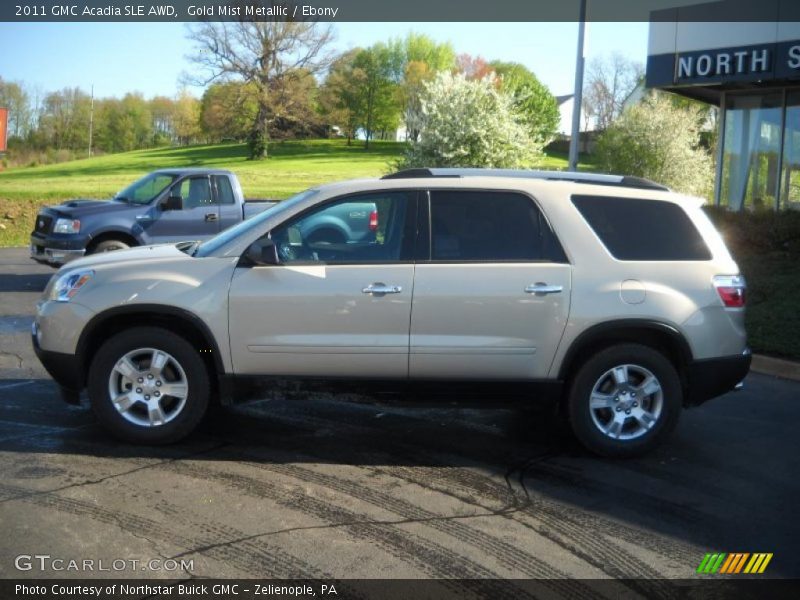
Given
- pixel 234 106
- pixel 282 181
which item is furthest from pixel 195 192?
pixel 234 106

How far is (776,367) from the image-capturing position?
930 centimetres

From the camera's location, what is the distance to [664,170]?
32.0 m

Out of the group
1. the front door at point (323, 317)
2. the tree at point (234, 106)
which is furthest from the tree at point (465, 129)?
the tree at point (234, 106)

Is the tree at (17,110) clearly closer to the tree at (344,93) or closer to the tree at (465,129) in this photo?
the tree at (344,93)

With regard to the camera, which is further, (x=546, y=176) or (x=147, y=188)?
(x=147, y=188)

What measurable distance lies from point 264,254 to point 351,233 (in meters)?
0.65

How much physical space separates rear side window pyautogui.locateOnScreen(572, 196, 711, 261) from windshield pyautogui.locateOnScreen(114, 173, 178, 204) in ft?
30.6

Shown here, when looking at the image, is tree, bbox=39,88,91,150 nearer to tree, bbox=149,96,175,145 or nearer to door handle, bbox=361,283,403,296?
tree, bbox=149,96,175,145

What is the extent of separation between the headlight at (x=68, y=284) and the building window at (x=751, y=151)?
52.5 feet

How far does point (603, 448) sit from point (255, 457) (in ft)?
7.66

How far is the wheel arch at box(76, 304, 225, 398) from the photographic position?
6008 millimetres

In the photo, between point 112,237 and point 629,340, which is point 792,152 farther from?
point 629,340

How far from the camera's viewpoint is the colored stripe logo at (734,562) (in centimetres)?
443

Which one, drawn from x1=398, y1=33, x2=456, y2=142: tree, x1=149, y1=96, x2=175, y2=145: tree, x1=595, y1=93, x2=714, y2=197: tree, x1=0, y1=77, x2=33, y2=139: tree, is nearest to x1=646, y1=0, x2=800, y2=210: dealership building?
x1=595, y1=93, x2=714, y2=197: tree
